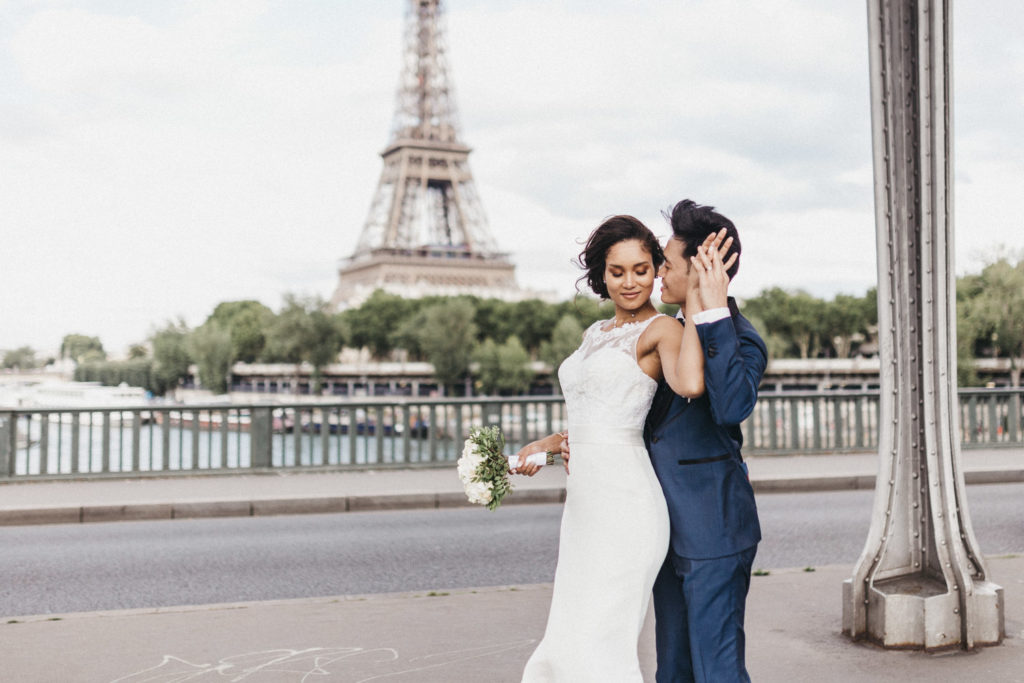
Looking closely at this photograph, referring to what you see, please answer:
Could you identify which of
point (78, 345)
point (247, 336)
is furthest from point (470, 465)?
point (78, 345)

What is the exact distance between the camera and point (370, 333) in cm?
7638

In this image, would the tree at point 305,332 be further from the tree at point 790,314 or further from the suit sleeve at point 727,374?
the suit sleeve at point 727,374

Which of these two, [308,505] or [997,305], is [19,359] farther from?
[308,505]

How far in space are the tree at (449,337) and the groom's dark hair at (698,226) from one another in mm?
62301

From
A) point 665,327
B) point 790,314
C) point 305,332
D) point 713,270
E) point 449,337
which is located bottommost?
point 665,327

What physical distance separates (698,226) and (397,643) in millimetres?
2634

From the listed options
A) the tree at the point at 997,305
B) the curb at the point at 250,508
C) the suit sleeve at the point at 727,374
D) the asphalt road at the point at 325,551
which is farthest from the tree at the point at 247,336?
the suit sleeve at the point at 727,374

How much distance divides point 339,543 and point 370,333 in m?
69.1

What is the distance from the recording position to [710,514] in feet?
8.83

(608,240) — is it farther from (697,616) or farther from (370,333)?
(370,333)

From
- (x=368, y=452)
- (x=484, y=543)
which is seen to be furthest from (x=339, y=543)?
(x=368, y=452)

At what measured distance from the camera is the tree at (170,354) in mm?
91688

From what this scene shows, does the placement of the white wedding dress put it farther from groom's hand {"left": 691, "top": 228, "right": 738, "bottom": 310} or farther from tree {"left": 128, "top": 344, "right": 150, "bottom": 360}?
tree {"left": 128, "top": 344, "right": 150, "bottom": 360}

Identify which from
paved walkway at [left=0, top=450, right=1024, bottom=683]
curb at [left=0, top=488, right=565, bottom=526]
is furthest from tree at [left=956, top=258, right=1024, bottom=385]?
paved walkway at [left=0, top=450, right=1024, bottom=683]
